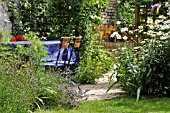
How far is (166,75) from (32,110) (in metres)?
2.08

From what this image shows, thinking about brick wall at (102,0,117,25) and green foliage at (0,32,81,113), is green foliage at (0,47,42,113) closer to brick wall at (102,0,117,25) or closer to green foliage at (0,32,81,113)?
green foliage at (0,32,81,113)

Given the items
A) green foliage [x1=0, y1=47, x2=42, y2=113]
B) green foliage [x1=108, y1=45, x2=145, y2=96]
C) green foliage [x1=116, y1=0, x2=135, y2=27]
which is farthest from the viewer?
green foliage [x1=116, y1=0, x2=135, y2=27]

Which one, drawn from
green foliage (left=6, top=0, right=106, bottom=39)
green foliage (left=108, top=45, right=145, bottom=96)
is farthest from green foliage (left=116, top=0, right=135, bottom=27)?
green foliage (left=108, top=45, right=145, bottom=96)

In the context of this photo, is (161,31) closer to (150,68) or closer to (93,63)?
(150,68)

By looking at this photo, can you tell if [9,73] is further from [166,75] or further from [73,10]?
[73,10]

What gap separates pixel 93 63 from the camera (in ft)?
26.2

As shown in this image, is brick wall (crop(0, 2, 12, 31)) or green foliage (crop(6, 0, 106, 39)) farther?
green foliage (crop(6, 0, 106, 39))

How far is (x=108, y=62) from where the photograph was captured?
9.05 m

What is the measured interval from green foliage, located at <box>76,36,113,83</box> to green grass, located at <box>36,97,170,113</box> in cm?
168

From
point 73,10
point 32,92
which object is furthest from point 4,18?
point 32,92

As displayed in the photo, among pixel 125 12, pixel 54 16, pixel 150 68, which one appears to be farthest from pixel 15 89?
pixel 125 12

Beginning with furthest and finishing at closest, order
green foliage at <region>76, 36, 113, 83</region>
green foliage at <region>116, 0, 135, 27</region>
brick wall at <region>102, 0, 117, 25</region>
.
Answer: green foliage at <region>116, 0, 135, 27</region>
brick wall at <region>102, 0, 117, 25</region>
green foliage at <region>76, 36, 113, 83</region>

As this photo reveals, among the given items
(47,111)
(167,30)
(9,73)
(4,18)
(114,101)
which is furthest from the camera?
(4,18)

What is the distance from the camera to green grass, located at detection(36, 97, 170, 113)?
5.14 meters
